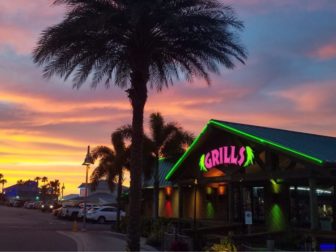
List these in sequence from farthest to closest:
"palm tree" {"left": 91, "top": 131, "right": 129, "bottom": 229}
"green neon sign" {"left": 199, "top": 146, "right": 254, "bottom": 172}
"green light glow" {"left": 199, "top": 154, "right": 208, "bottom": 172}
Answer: "palm tree" {"left": 91, "top": 131, "right": 129, "bottom": 229} < "green light glow" {"left": 199, "top": 154, "right": 208, "bottom": 172} < "green neon sign" {"left": 199, "top": 146, "right": 254, "bottom": 172}

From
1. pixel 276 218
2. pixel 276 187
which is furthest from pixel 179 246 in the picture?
pixel 276 187

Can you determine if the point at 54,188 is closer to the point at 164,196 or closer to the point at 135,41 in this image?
the point at 164,196

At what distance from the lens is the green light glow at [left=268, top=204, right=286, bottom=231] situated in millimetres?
23633

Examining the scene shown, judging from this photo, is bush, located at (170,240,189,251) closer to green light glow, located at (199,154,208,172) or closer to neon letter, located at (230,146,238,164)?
neon letter, located at (230,146,238,164)

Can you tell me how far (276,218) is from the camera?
78.7ft

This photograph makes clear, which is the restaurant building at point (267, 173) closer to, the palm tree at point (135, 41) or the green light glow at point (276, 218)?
the green light glow at point (276, 218)

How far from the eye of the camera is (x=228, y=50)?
54.5 ft

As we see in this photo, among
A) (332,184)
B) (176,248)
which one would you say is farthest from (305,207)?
(176,248)

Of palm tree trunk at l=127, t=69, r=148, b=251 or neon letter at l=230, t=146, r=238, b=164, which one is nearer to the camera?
palm tree trunk at l=127, t=69, r=148, b=251

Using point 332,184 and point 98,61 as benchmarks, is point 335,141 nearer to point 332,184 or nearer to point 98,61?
point 332,184

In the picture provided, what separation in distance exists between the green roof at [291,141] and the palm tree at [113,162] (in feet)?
27.2

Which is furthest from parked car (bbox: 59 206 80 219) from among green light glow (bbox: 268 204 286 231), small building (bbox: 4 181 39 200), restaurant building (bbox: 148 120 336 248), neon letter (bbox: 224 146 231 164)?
small building (bbox: 4 181 39 200)

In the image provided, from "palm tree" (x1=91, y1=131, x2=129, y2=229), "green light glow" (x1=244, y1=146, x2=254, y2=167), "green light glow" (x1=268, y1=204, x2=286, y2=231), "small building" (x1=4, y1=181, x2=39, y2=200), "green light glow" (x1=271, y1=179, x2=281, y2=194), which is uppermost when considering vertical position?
"small building" (x1=4, y1=181, x2=39, y2=200)

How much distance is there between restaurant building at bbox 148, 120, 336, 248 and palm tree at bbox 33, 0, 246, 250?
523cm
